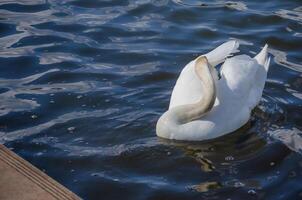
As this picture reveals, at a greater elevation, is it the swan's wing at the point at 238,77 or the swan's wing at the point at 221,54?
the swan's wing at the point at 221,54

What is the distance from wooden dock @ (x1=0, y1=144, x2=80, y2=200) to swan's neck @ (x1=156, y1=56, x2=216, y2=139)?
169cm

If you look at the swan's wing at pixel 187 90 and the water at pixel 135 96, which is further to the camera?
the swan's wing at pixel 187 90

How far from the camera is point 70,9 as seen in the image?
9734mm

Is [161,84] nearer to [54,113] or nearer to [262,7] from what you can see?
[54,113]

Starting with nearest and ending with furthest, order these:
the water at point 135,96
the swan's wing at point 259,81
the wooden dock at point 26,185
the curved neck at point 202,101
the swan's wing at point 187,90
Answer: the wooden dock at point 26,185 < the water at point 135,96 < the curved neck at point 202,101 < the swan's wing at point 187,90 < the swan's wing at point 259,81

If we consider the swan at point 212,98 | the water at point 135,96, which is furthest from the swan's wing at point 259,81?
the water at point 135,96

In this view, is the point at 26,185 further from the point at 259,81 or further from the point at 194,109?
the point at 259,81

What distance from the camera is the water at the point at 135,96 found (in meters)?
5.39

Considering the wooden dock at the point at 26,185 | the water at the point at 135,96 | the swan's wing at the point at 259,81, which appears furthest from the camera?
the swan's wing at the point at 259,81

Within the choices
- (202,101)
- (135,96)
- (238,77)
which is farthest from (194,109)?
(135,96)

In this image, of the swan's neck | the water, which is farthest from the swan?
the water

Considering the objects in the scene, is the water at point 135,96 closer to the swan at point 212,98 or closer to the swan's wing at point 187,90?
the swan at point 212,98

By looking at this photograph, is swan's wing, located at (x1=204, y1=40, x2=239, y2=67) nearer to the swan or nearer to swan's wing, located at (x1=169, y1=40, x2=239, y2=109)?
the swan

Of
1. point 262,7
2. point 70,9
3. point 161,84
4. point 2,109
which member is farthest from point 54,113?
point 262,7
